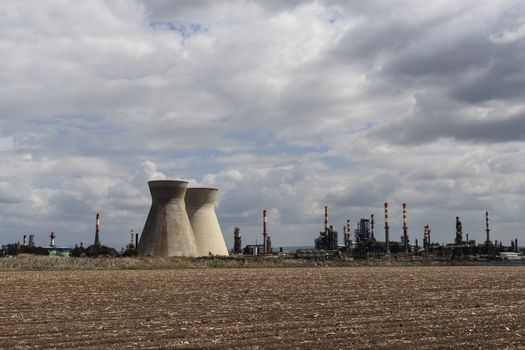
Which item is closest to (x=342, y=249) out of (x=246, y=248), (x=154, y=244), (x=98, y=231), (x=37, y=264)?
(x=246, y=248)

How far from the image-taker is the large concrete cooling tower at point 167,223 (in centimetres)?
6681

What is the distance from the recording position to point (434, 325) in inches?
521

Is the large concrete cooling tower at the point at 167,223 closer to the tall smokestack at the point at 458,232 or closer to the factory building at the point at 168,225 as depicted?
the factory building at the point at 168,225

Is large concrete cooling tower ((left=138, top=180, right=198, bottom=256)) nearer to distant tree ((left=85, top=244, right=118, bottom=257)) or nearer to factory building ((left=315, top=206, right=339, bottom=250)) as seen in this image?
distant tree ((left=85, top=244, right=118, bottom=257))

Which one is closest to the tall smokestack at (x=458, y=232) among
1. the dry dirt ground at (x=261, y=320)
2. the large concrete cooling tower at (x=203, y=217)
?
the large concrete cooling tower at (x=203, y=217)

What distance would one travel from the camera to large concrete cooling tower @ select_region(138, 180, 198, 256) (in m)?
66.8

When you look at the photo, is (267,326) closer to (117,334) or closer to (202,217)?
(117,334)

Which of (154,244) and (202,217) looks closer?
(154,244)

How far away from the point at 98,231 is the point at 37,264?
4660 cm

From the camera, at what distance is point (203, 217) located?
74500mm

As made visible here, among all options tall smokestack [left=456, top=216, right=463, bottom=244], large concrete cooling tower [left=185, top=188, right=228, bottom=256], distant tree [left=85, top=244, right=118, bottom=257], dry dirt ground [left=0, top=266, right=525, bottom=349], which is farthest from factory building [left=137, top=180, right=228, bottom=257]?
tall smokestack [left=456, top=216, right=463, bottom=244]

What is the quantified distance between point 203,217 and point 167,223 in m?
8.30

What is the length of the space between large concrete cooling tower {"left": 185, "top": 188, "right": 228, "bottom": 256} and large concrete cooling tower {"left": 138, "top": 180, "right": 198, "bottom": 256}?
5563 mm

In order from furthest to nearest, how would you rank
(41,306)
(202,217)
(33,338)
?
(202,217)
(41,306)
(33,338)
